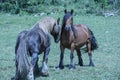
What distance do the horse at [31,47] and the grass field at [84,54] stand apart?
0.69 metres

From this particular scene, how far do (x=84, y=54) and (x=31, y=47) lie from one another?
4762 millimetres

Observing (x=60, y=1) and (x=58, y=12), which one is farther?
(x=60, y=1)

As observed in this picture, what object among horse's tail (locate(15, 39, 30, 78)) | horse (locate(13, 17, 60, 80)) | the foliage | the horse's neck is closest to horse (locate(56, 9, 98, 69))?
horse (locate(13, 17, 60, 80))

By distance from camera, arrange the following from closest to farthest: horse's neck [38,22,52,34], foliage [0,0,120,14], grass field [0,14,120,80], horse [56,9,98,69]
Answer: horse's neck [38,22,52,34], grass field [0,14,120,80], horse [56,9,98,69], foliage [0,0,120,14]

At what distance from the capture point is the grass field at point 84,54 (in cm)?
866

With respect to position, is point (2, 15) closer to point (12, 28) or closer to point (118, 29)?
point (12, 28)

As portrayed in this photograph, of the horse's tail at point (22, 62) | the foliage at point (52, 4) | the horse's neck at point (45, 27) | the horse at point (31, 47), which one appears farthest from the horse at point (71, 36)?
the foliage at point (52, 4)

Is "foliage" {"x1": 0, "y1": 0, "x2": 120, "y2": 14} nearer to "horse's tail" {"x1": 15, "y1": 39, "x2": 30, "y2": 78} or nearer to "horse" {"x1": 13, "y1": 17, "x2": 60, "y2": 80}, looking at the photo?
"horse" {"x1": 13, "y1": 17, "x2": 60, "y2": 80}

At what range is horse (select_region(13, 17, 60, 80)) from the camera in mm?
7281

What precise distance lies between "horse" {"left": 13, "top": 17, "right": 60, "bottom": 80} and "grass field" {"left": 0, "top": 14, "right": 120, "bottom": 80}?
69cm

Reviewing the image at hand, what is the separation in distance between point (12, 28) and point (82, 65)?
9110 millimetres

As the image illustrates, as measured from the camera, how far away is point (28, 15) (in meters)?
23.0

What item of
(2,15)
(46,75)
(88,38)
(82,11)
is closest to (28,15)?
(2,15)

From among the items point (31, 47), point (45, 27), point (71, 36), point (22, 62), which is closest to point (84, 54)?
point (71, 36)
